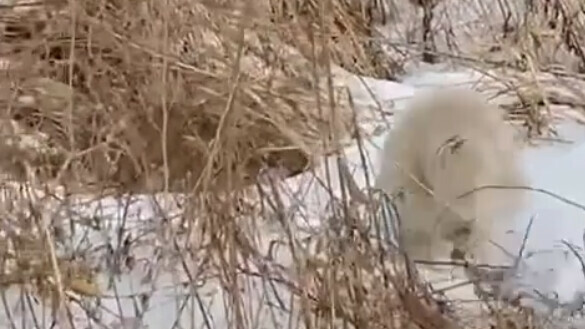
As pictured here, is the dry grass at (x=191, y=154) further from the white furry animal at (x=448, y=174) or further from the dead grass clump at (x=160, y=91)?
the white furry animal at (x=448, y=174)

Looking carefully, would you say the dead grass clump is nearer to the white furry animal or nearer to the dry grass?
the dry grass

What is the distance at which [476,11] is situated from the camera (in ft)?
10.4

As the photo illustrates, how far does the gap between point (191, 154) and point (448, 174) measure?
0.45 metres

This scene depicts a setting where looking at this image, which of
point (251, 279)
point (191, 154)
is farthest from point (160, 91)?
point (251, 279)

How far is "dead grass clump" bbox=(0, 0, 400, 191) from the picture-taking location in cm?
198

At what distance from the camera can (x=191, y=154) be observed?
2107 millimetres

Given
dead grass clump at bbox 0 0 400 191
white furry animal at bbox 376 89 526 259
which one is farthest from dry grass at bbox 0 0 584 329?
white furry animal at bbox 376 89 526 259

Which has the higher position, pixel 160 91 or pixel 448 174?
pixel 160 91

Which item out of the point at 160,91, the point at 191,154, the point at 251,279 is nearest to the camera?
the point at 251,279

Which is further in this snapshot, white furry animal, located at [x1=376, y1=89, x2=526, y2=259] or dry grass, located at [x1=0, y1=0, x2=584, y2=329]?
white furry animal, located at [x1=376, y1=89, x2=526, y2=259]

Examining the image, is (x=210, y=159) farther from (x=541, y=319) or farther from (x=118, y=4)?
(x=118, y=4)

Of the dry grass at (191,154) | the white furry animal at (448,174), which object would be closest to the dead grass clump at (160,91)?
the dry grass at (191,154)

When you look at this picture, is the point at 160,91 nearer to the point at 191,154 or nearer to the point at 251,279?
the point at 191,154

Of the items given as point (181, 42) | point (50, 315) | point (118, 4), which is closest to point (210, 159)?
point (50, 315)
